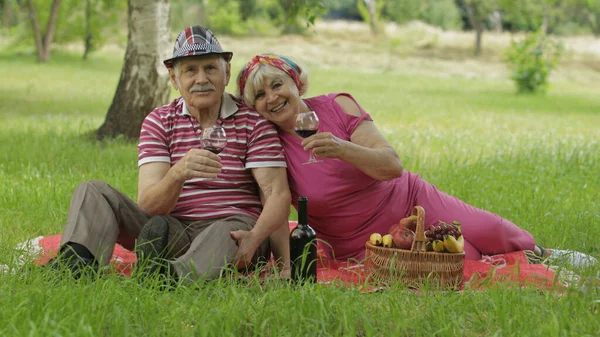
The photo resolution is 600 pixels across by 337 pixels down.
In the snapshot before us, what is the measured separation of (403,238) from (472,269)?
0.72m

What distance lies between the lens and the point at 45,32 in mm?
Answer: 32156

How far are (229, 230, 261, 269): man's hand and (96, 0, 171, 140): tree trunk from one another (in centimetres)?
636

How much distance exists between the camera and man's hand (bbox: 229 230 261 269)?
4.73 m

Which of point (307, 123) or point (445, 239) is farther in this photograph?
point (445, 239)

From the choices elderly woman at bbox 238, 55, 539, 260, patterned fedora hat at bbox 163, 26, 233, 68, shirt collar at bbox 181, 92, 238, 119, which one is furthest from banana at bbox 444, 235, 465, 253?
patterned fedora hat at bbox 163, 26, 233, 68

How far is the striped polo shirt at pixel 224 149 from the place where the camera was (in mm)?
5051

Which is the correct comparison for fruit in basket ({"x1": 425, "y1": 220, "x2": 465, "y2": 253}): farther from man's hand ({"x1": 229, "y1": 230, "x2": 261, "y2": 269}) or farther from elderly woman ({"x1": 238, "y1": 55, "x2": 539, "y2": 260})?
man's hand ({"x1": 229, "y1": 230, "x2": 261, "y2": 269})

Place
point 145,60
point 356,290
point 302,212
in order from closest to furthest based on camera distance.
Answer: point 356,290
point 302,212
point 145,60

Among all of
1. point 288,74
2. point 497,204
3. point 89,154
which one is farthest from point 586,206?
point 89,154

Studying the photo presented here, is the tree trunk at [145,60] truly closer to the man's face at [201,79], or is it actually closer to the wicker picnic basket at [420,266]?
the man's face at [201,79]

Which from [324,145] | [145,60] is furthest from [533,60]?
[324,145]

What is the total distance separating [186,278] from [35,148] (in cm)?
627

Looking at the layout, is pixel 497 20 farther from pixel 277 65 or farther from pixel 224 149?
pixel 224 149

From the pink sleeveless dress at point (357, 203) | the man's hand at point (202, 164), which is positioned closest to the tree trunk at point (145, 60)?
the pink sleeveless dress at point (357, 203)
